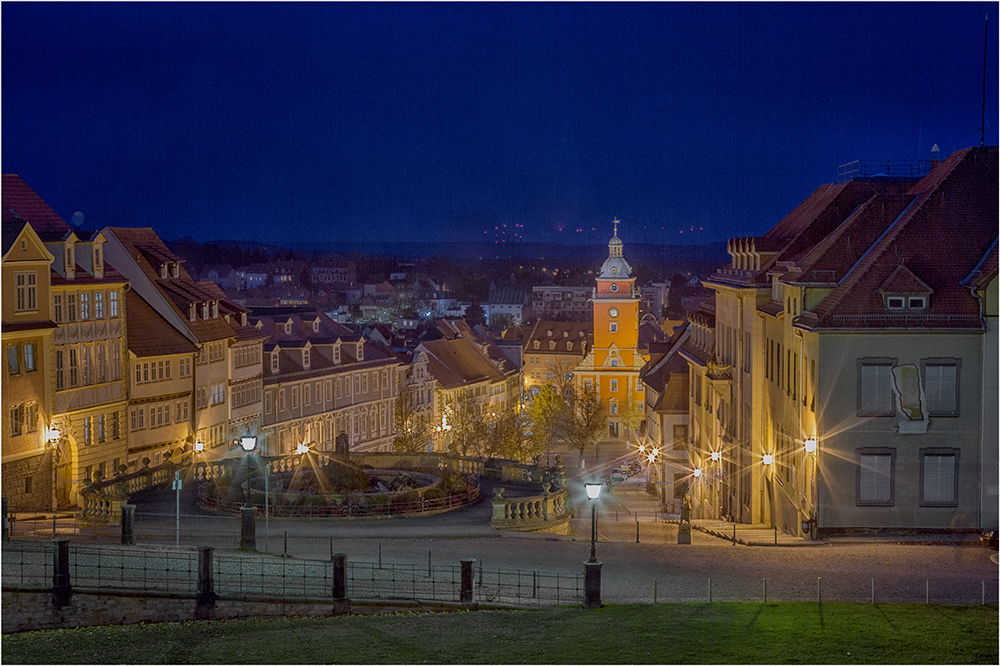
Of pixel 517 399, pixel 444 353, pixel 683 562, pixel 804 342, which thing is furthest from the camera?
pixel 517 399

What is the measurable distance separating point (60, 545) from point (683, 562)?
15513 millimetres

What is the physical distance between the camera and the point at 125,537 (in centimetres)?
3909

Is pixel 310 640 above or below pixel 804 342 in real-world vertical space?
below

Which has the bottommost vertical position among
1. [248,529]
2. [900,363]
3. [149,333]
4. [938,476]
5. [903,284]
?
[248,529]

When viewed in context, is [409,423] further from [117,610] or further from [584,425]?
[117,610]

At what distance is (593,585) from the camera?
32.9 meters

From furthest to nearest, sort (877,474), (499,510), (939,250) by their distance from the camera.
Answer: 1. (499,510)
2. (939,250)
3. (877,474)

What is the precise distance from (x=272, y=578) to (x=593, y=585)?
310 inches

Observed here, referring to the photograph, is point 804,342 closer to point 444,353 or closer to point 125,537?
point 125,537

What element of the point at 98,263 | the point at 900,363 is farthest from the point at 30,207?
the point at 900,363

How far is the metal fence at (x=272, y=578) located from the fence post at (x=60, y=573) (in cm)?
35

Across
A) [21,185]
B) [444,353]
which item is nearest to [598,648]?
[21,185]

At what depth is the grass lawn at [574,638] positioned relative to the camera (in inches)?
1136

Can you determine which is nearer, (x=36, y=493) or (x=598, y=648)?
(x=598, y=648)
